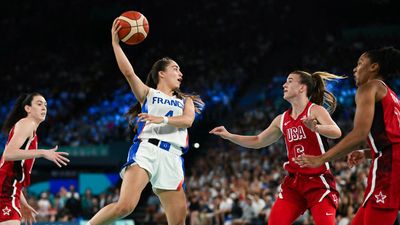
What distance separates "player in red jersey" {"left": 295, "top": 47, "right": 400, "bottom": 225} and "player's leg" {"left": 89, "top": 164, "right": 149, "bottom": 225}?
82.5 inches

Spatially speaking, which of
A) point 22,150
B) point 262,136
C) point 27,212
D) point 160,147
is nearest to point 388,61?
point 262,136

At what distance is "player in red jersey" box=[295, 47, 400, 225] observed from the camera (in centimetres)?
468

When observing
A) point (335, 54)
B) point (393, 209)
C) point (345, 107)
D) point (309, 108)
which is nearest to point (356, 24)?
point (335, 54)

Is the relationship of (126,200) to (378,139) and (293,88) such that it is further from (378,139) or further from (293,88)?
(378,139)

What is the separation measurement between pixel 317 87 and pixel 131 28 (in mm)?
2209

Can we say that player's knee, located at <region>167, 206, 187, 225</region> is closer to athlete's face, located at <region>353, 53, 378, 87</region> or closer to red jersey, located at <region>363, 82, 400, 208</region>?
red jersey, located at <region>363, 82, 400, 208</region>

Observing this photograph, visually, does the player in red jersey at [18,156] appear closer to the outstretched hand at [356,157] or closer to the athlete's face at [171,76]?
the athlete's face at [171,76]

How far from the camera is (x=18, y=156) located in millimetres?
6332

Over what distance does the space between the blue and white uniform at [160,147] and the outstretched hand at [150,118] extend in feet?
1.24

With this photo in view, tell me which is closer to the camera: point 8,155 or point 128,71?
point 8,155

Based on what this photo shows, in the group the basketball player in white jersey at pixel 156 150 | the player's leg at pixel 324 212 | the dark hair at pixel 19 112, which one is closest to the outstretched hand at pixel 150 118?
the basketball player in white jersey at pixel 156 150

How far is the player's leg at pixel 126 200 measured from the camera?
246 inches

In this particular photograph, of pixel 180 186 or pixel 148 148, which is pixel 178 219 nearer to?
pixel 180 186

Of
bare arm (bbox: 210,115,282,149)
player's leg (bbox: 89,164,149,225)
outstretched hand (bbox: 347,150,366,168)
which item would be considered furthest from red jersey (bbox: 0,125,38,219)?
outstretched hand (bbox: 347,150,366,168)
